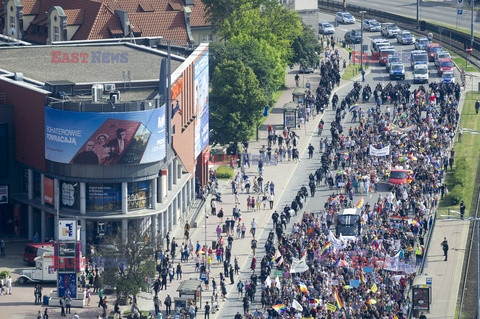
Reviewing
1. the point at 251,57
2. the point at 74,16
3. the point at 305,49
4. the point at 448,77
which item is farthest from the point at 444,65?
the point at 74,16

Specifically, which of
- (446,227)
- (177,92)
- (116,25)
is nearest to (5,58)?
(177,92)

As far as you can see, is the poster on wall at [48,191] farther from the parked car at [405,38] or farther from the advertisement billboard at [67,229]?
the parked car at [405,38]

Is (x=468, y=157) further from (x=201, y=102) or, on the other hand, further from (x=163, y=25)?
(x=163, y=25)

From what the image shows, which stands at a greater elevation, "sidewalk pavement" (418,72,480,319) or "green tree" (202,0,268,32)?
"green tree" (202,0,268,32)

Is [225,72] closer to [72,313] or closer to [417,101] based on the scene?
[417,101]

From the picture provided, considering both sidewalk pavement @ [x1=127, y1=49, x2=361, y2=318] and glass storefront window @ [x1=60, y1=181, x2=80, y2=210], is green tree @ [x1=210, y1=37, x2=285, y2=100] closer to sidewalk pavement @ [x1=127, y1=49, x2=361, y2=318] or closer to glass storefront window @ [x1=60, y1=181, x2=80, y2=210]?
sidewalk pavement @ [x1=127, y1=49, x2=361, y2=318]

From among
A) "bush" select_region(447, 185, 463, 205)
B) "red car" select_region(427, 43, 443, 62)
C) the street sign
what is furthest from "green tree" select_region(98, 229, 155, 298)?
"red car" select_region(427, 43, 443, 62)
